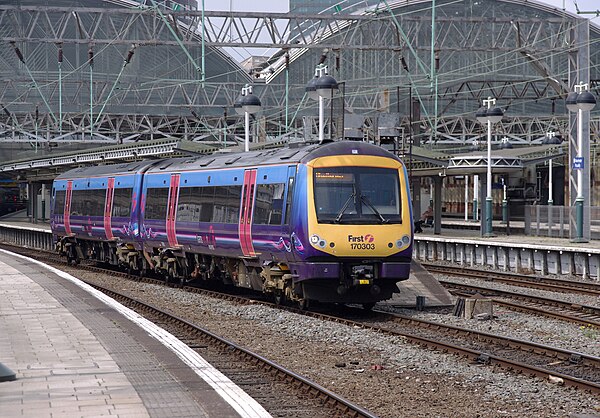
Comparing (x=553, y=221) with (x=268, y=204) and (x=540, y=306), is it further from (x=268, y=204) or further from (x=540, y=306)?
(x=268, y=204)

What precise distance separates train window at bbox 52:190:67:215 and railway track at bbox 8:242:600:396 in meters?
20.9

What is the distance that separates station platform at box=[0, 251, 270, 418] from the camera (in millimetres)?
10141

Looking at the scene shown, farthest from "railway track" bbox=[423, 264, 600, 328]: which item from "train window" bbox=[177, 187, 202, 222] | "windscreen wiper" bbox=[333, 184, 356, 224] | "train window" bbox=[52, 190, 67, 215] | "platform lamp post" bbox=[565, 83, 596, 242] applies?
"train window" bbox=[52, 190, 67, 215]

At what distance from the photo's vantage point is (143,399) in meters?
10.6

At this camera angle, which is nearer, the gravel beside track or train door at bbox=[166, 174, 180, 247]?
the gravel beside track

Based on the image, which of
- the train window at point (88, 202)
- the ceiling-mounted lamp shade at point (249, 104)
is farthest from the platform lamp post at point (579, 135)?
the train window at point (88, 202)

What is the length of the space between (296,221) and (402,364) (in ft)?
19.5

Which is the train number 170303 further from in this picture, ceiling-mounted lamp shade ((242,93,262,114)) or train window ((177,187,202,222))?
ceiling-mounted lamp shade ((242,93,262,114))

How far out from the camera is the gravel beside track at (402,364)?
36.7 ft

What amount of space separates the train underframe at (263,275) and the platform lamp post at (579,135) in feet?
41.5

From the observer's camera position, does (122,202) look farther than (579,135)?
No

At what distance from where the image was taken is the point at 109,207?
32.5 m

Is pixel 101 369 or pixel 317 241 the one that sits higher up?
pixel 317 241

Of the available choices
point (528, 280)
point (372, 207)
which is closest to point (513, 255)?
point (528, 280)
